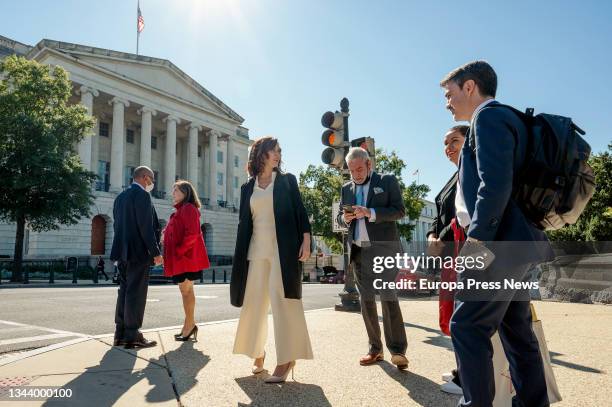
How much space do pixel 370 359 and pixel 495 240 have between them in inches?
84.7

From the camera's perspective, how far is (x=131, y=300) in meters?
4.79

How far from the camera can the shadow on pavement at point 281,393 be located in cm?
283

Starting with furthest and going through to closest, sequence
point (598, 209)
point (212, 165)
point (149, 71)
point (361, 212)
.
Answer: point (212, 165) → point (149, 71) → point (598, 209) → point (361, 212)

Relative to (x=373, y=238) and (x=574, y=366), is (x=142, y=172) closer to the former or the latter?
(x=373, y=238)

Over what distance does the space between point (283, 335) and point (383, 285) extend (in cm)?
103

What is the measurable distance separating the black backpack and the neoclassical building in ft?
120

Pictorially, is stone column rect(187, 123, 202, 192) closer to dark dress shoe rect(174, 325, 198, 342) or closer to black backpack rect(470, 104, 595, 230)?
dark dress shoe rect(174, 325, 198, 342)

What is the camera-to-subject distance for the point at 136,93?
4200 centimetres

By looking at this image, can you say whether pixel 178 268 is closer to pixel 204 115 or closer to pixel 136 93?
pixel 136 93

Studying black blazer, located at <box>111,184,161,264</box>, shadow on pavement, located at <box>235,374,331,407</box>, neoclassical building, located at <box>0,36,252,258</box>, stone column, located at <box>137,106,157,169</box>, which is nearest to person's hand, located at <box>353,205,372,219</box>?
shadow on pavement, located at <box>235,374,331,407</box>

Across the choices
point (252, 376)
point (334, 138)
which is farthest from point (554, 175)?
point (334, 138)

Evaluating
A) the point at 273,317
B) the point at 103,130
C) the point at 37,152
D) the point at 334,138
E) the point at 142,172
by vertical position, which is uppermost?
the point at 103,130

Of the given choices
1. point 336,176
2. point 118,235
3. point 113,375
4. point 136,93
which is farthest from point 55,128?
point 336,176

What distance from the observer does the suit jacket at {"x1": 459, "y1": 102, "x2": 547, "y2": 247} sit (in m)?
2.04
